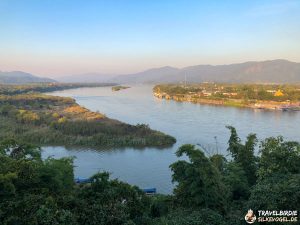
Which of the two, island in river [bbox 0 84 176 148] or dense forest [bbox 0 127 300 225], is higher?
dense forest [bbox 0 127 300 225]

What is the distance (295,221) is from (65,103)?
121 ft

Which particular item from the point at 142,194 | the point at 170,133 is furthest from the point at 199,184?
the point at 170,133

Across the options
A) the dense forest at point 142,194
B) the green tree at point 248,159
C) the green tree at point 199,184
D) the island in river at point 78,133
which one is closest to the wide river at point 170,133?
the island in river at point 78,133

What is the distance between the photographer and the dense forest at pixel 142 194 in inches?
215

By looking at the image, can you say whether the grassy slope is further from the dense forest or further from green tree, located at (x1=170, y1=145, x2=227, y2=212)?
green tree, located at (x1=170, y1=145, x2=227, y2=212)

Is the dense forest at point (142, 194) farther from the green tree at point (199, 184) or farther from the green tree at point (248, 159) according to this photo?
the green tree at point (248, 159)

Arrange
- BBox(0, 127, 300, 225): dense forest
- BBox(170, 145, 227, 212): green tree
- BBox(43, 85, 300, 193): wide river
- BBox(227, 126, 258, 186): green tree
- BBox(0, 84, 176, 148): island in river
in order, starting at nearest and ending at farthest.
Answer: BBox(0, 127, 300, 225): dense forest
BBox(170, 145, 227, 212): green tree
BBox(227, 126, 258, 186): green tree
BBox(43, 85, 300, 193): wide river
BBox(0, 84, 176, 148): island in river

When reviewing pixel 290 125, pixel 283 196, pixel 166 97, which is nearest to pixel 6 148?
pixel 283 196

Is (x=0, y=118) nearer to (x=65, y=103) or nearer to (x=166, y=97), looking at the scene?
(x=65, y=103)

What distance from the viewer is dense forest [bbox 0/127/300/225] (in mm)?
5465

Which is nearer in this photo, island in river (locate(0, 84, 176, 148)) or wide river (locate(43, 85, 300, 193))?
wide river (locate(43, 85, 300, 193))

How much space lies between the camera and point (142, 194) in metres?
7.48

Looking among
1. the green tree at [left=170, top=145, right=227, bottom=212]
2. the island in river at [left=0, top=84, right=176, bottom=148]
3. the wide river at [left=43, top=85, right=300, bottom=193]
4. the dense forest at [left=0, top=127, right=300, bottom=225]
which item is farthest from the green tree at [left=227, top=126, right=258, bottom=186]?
the island in river at [left=0, top=84, right=176, bottom=148]

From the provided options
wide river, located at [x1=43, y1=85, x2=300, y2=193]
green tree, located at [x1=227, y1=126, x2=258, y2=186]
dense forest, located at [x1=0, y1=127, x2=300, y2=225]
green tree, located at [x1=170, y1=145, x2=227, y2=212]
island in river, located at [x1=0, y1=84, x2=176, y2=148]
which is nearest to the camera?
dense forest, located at [x1=0, y1=127, x2=300, y2=225]
